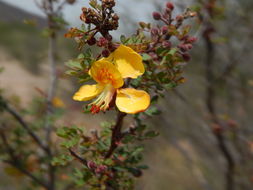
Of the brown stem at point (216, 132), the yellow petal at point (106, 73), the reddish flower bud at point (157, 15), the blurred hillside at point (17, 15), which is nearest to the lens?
the yellow petal at point (106, 73)

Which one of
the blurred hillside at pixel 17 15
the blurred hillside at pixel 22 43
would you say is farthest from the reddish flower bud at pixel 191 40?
the blurred hillside at pixel 22 43

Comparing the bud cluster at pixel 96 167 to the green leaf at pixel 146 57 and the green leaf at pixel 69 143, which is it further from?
the green leaf at pixel 146 57

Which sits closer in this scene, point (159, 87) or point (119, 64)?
point (119, 64)

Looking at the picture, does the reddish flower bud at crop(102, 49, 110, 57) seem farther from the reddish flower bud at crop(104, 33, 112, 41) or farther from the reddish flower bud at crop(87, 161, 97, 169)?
the reddish flower bud at crop(87, 161, 97, 169)

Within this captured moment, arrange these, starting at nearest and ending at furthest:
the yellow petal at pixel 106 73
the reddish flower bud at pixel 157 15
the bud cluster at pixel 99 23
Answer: the bud cluster at pixel 99 23
the yellow petal at pixel 106 73
the reddish flower bud at pixel 157 15

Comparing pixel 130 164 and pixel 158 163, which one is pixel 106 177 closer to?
Answer: pixel 130 164

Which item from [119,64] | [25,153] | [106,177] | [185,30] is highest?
[185,30]

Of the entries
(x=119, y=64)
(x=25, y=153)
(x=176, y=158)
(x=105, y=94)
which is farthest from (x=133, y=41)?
(x=176, y=158)
